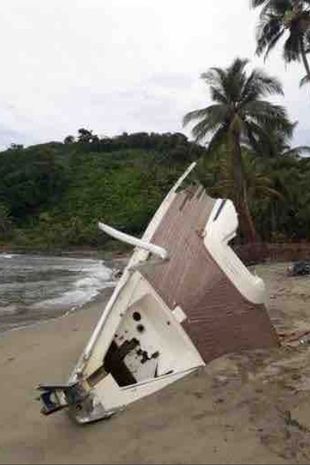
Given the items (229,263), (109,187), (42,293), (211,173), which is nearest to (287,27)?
(211,173)

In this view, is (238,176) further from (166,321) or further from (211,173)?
(166,321)

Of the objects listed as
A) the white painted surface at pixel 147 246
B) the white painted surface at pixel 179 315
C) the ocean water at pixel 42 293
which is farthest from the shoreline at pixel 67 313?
the white painted surface at pixel 179 315

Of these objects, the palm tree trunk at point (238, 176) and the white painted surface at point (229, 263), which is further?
the palm tree trunk at point (238, 176)

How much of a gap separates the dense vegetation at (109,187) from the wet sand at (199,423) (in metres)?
33.0

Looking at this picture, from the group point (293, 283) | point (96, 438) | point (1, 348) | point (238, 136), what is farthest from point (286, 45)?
point (96, 438)

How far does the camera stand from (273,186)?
43125 millimetres

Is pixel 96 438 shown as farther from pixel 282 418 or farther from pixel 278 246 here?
pixel 278 246

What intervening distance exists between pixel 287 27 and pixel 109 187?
64.2m

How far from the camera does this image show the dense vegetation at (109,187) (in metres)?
44.4

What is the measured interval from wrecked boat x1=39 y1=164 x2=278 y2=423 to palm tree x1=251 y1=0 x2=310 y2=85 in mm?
26477

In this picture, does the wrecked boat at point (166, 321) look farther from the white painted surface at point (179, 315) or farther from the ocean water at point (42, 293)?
the ocean water at point (42, 293)

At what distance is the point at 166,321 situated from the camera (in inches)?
316

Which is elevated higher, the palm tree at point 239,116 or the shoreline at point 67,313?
the palm tree at point 239,116

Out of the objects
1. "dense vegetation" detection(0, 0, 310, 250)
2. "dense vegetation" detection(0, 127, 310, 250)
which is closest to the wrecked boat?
"dense vegetation" detection(0, 0, 310, 250)
